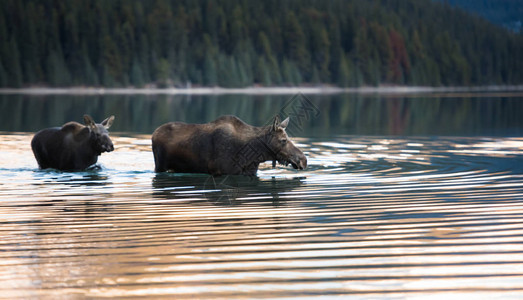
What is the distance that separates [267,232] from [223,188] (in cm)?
616

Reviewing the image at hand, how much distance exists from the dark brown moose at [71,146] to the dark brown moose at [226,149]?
185 centimetres

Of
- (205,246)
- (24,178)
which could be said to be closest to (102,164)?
(24,178)

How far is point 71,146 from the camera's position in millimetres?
23094

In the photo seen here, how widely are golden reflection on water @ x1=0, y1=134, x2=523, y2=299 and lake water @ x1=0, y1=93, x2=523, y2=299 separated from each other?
3 cm

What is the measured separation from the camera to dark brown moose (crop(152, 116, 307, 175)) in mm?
21469

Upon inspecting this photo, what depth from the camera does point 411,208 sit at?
15617 mm

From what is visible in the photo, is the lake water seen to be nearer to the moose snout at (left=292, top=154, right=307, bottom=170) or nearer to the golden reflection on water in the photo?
the golden reflection on water

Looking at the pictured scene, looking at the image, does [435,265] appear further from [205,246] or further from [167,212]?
[167,212]

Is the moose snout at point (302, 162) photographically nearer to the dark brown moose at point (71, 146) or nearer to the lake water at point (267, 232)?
the lake water at point (267, 232)

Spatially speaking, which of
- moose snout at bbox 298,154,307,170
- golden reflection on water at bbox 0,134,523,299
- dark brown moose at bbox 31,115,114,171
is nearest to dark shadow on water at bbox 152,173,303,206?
A: golden reflection on water at bbox 0,134,523,299

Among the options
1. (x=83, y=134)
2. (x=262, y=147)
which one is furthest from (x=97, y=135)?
(x=262, y=147)

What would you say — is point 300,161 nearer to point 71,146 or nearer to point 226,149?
point 226,149

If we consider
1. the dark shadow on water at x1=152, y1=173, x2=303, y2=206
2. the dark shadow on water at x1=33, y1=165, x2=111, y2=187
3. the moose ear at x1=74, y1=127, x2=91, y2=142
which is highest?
the moose ear at x1=74, y1=127, x2=91, y2=142

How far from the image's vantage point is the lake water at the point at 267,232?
9.79 meters
